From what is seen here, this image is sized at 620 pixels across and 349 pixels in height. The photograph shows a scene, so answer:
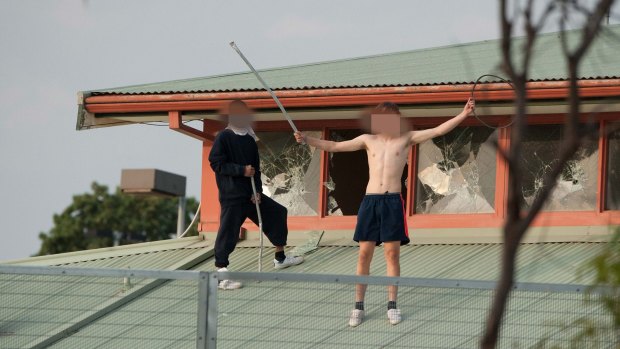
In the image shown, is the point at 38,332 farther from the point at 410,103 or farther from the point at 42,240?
the point at 42,240

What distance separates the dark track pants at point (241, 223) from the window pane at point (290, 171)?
4.50 feet

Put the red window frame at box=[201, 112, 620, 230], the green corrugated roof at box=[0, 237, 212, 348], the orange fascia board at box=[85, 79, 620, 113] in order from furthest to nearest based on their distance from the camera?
the red window frame at box=[201, 112, 620, 230]
the orange fascia board at box=[85, 79, 620, 113]
the green corrugated roof at box=[0, 237, 212, 348]

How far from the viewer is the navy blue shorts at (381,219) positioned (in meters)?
9.89

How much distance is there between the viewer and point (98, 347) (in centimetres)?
812

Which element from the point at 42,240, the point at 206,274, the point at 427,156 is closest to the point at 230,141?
the point at 427,156

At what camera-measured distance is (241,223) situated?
11.3 m

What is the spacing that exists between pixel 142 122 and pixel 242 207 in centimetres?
232

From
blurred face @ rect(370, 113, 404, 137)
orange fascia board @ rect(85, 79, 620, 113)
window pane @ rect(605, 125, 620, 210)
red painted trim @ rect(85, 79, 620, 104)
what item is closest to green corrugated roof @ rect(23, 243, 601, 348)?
blurred face @ rect(370, 113, 404, 137)

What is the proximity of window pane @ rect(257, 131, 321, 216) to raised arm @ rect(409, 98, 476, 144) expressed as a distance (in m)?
2.89

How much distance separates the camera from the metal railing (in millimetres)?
7914

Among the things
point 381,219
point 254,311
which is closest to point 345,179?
point 381,219

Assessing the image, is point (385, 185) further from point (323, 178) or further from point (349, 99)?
point (323, 178)

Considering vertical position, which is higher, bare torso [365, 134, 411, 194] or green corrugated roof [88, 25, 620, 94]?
green corrugated roof [88, 25, 620, 94]

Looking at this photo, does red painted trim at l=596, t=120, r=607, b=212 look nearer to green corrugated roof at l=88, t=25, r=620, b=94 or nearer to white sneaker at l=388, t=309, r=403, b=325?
green corrugated roof at l=88, t=25, r=620, b=94
